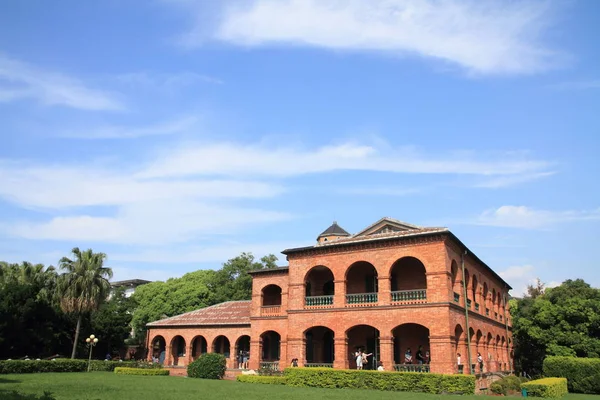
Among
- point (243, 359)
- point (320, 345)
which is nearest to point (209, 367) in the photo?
point (243, 359)

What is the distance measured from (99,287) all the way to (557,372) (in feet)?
101

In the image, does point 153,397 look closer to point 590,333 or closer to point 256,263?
point 590,333

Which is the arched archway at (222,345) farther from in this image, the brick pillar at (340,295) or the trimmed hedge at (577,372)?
the trimmed hedge at (577,372)

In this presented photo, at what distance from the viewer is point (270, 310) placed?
30953 mm

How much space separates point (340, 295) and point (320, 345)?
5.37 m


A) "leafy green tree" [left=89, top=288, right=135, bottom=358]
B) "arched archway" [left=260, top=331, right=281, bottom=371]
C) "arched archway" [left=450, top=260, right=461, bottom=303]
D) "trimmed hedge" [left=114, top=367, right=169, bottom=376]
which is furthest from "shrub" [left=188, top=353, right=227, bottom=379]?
"leafy green tree" [left=89, top=288, right=135, bottom=358]

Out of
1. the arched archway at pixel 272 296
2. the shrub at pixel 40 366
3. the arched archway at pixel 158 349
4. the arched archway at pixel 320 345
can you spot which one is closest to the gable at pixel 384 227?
the arched archway at pixel 320 345

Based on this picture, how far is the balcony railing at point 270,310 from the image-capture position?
30.7m

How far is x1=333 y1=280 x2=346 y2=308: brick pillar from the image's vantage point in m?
26.8

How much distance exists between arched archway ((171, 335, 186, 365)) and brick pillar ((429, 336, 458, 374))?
20901mm

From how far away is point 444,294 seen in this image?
23.5m

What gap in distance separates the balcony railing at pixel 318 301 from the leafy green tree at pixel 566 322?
48.0 feet

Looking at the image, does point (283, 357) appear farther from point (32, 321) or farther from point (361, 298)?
point (32, 321)

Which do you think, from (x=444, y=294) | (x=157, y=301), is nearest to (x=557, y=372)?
(x=444, y=294)
